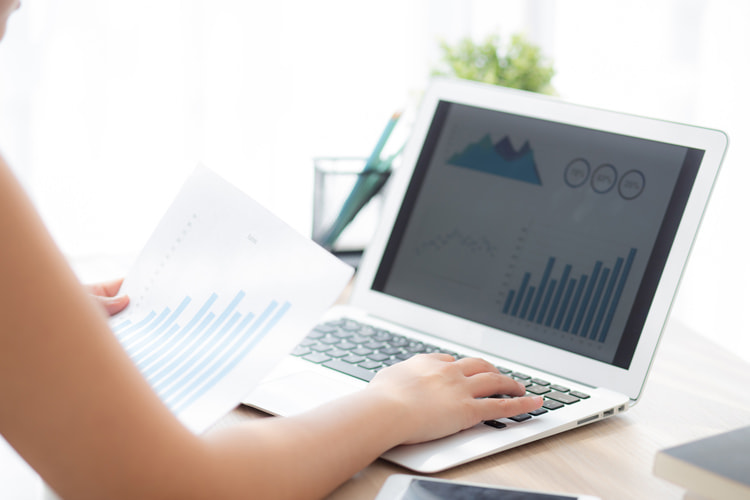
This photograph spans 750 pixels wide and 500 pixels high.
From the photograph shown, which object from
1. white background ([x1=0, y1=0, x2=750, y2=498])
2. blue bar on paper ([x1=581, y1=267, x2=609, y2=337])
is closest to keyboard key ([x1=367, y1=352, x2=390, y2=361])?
blue bar on paper ([x1=581, y1=267, x2=609, y2=337])

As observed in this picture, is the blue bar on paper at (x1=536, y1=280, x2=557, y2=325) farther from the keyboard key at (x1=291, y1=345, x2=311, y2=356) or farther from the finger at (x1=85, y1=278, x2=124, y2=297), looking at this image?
the finger at (x1=85, y1=278, x2=124, y2=297)

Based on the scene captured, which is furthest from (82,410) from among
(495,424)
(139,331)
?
(495,424)

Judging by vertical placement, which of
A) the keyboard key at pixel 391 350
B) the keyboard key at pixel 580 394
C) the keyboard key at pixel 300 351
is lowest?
the keyboard key at pixel 300 351

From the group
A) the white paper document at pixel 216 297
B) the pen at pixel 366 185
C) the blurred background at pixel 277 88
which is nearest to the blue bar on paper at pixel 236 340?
the white paper document at pixel 216 297

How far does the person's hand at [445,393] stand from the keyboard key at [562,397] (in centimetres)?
4

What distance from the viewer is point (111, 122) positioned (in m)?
1.67

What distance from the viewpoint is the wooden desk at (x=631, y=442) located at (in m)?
0.53

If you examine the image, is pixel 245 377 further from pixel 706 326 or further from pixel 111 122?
pixel 706 326

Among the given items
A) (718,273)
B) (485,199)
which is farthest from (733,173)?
(485,199)

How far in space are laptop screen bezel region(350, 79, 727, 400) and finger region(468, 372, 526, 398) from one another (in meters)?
0.12

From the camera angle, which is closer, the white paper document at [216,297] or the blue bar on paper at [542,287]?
the white paper document at [216,297]

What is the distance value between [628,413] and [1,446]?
0.78 m

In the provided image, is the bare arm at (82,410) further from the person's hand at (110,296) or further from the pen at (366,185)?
the pen at (366,185)

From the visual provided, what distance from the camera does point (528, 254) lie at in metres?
0.80
